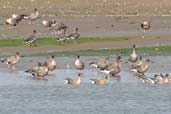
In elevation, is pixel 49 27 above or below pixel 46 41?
below

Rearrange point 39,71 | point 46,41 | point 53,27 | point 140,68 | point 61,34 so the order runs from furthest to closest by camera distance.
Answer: point 53,27, point 61,34, point 46,41, point 140,68, point 39,71

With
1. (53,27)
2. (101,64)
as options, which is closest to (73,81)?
(101,64)

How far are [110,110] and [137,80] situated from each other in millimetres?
4561

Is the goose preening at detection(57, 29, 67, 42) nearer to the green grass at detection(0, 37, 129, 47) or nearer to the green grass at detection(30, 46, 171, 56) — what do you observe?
the green grass at detection(0, 37, 129, 47)

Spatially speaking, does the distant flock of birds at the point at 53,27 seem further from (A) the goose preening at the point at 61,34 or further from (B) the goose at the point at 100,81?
(B) the goose at the point at 100,81

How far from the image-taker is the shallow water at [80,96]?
60.6ft

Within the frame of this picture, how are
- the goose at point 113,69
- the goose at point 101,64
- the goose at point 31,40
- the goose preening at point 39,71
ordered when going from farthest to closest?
the goose at point 31,40
the goose at point 101,64
the goose at point 113,69
the goose preening at point 39,71

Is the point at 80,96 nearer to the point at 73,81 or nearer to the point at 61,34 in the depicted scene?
the point at 73,81

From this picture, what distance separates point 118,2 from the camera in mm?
46719

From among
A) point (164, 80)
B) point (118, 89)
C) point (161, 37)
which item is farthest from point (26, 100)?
point (161, 37)

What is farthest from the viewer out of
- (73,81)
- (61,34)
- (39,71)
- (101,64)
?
(61,34)

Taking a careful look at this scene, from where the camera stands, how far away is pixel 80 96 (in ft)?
66.3

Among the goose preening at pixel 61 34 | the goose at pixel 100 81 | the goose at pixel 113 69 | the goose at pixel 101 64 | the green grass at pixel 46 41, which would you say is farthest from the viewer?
the goose preening at pixel 61 34

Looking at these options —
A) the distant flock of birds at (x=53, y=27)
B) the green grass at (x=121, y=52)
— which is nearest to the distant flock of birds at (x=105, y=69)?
the green grass at (x=121, y=52)
